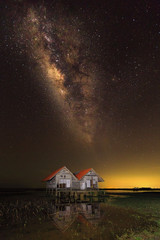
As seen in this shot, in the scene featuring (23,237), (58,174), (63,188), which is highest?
(58,174)

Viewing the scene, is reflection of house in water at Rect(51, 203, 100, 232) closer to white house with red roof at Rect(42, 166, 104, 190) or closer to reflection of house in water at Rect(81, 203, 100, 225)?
reflection of house in water at Rect(81, 203, 100, 225)

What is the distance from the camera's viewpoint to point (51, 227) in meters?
14.3

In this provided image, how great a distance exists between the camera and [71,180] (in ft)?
128

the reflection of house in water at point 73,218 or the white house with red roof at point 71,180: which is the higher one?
the white house with red roof at point 71,180

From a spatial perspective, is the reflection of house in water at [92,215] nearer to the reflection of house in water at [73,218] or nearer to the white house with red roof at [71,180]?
the reflection of house in water at [73,218]

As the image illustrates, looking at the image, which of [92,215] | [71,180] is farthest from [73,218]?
[71,180]

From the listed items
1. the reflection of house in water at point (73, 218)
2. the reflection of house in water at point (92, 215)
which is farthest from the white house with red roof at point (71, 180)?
the reflection of house in water at point (73, 218)

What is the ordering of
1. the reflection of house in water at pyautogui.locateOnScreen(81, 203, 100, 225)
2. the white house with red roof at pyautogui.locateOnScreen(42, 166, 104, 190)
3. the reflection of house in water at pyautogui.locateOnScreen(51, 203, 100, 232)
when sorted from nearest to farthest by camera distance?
1. the reflection of house in water at pyautogui.locateOnScreen(51, 203, 100, 232)
2. the reflection of house in water at pyautogui.locateOnScreen(81, 203, 100, 225)
3. the white house with red roof at pyautogui.locateOnScreen(42, 166, 104, 190)

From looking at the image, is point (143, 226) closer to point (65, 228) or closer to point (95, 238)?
point (95, 238)

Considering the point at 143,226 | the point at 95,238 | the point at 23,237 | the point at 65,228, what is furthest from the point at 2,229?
the point at 143,226

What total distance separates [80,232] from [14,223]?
7043mm

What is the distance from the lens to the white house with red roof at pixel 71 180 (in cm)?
3831

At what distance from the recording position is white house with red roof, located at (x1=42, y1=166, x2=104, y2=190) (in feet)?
126

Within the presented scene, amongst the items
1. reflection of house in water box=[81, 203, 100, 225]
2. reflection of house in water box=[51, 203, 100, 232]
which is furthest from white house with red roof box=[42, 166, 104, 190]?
reflection of house in water box=[51, 203, 100, 232]
